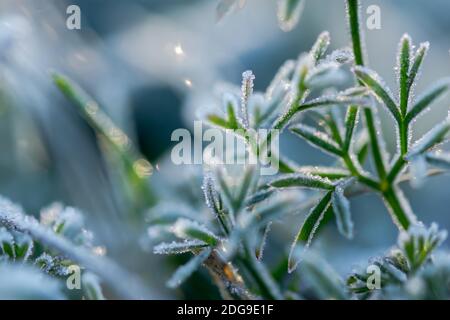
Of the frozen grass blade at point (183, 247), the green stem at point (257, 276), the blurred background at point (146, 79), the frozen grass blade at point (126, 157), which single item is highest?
the blurred background at point (146, 79)

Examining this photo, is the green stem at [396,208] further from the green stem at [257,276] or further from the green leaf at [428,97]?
the green stem at [257,276]

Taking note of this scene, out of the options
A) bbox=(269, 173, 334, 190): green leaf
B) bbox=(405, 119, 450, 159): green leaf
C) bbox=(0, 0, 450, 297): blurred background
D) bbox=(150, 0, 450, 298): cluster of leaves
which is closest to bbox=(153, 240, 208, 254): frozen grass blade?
bbox=(150, 0, 450, 298): cluster of leaves

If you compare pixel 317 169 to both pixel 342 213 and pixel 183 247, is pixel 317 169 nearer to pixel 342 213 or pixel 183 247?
pixel 342 213

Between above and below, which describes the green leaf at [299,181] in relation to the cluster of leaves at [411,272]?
above

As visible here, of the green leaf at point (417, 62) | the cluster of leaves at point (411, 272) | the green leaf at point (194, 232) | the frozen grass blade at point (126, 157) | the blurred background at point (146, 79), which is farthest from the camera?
the blurred background at point (146, 79)

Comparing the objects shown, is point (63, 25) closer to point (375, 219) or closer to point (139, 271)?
point (139, 271)

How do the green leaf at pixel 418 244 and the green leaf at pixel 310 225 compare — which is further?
the green leaf at pixel 310 225

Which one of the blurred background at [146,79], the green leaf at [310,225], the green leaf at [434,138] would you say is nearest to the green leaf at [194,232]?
the green leaf at [310,225]
